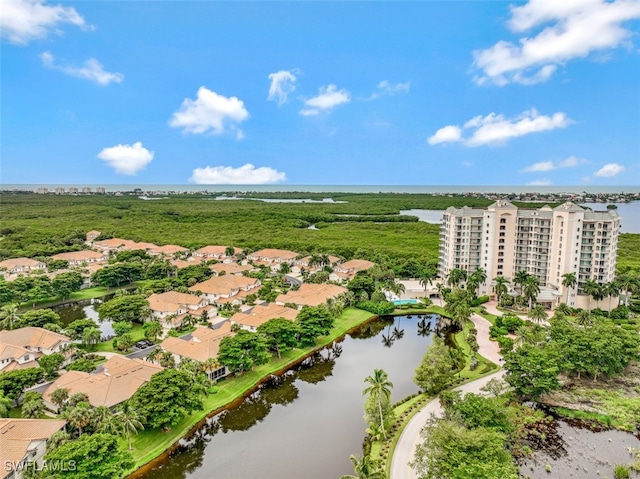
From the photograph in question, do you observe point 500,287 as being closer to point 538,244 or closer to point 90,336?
point 538,244

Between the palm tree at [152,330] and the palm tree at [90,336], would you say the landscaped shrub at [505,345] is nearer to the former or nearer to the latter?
the palm tree at [152,330]

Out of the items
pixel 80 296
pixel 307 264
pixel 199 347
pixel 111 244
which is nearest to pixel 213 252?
pixel 307 264

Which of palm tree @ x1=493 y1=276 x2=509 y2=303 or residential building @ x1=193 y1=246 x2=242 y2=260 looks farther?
residential building @ x1=193 y1=246 x2=242 y2=260

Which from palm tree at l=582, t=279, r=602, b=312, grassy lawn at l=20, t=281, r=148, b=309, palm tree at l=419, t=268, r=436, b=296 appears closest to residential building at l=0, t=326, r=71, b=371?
grassy lawn at l=20, t=281, r=148, b=309

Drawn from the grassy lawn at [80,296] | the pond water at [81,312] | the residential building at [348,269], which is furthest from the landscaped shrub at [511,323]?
the grassy lawn at [80,296]

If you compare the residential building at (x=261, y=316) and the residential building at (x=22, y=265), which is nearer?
the residential building at (x=261, y=316)

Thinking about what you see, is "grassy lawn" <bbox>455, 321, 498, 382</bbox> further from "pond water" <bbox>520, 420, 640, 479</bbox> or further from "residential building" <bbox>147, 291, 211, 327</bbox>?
"residential building" <bbox>147, 291, 211, 327</bbox>

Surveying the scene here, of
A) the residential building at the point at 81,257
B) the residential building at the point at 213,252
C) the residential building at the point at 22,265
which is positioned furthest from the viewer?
the residential building at the point at 213,252
